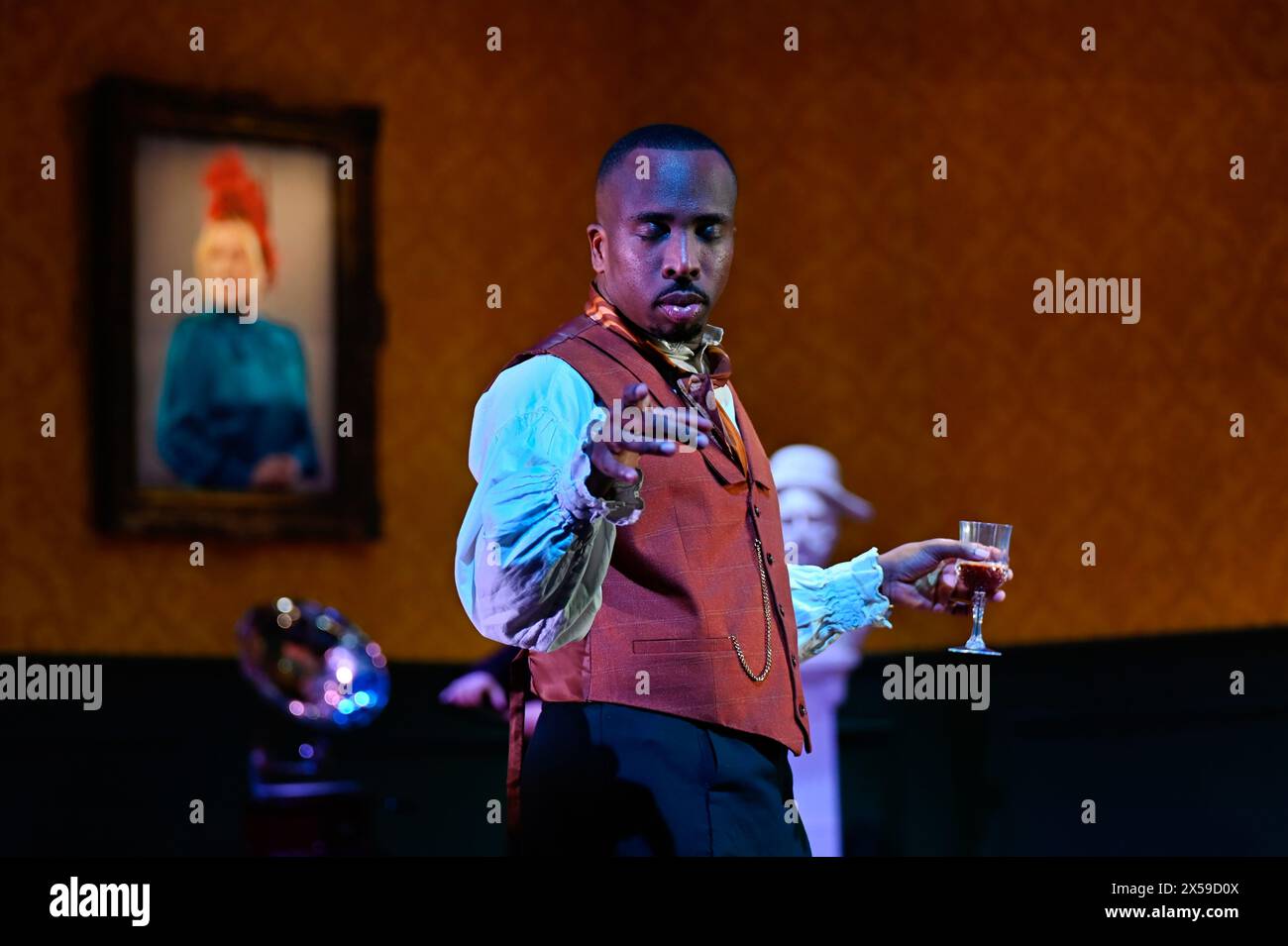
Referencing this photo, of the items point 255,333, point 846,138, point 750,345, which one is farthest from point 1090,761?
point 255,333

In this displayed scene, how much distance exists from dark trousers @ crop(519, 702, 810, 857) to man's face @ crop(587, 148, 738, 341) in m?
0.48

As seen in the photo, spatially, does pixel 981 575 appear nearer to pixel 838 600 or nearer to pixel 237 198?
pixel 838 600

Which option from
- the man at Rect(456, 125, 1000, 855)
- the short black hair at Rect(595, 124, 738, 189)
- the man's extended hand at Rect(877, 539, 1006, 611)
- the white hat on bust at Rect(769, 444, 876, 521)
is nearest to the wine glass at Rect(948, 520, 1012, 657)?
the man's extended hand at Rect(877, 539, 1006, 611)

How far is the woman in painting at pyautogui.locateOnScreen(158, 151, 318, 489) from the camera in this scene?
4.00m

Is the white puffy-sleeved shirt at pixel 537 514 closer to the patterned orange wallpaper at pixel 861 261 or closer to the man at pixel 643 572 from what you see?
the man at pixel 643 572

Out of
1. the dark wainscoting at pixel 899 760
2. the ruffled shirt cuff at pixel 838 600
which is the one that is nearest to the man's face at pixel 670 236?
the ruffled shirt cuff at pixel 838 600

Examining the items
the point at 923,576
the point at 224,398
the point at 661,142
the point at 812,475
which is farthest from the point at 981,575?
the point at 224,398

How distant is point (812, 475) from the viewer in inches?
150

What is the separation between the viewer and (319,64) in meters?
4.20

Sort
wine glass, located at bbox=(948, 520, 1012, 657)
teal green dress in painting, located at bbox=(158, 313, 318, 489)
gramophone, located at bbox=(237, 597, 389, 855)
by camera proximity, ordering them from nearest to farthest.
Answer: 1. wine glass, located at bbox=(948, 520, 1012, 657)
2. gramophone, located at bbox=(237, 597, 389, 855)
3. teal green dress in painting, located at bbox=(158, 313, 318, 489)

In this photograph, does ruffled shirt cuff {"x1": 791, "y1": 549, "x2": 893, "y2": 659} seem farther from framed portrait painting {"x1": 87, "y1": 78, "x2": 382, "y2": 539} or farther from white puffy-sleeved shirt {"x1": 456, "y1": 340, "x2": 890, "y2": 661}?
framed portrait painting {"x1": 87, "y1": 78, "x2": 382, "y2": 539}

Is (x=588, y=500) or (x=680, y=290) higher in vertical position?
(x=680, y=290)

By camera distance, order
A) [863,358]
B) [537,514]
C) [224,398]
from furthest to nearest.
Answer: [863,358] → [224,398] → [537,514]

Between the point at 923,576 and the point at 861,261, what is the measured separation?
2.38 metres
